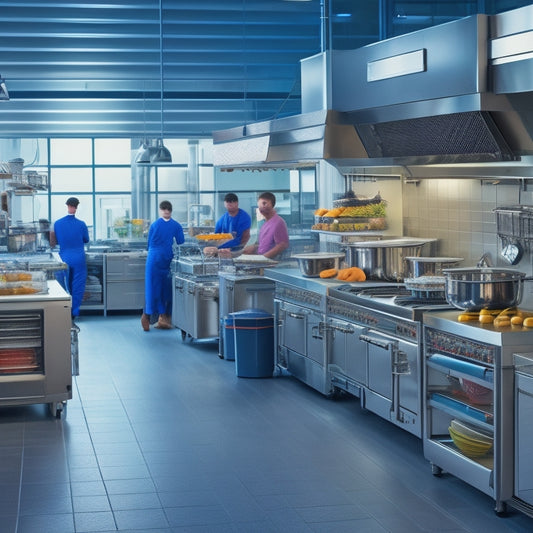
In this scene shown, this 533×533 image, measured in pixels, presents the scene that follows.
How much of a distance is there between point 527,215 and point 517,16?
46.6 inches

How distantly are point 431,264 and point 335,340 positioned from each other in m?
0.90

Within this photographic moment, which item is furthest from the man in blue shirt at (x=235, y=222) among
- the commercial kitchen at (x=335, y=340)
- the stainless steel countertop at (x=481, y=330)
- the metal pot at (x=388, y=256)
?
the stainless steel countertop at (x=481, y=330)

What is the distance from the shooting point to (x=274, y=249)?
947cm

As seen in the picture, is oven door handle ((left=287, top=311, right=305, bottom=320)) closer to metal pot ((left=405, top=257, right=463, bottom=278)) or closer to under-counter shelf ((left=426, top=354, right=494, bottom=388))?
metal pot ((left=405, top=257, right=463, bottom=278))

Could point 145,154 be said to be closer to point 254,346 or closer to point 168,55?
point 168,55

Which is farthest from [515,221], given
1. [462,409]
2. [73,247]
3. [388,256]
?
[73,247]

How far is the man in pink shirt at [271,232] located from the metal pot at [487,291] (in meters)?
4.20

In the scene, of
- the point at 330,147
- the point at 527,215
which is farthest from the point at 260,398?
the point at 527,215

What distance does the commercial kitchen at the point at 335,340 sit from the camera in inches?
192

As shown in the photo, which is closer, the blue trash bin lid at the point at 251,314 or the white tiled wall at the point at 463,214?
the white tiled wall at the point at 463,214

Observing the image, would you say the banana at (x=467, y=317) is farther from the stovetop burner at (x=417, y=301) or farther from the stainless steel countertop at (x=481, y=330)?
the stovetop burner at (x=417, y=301)

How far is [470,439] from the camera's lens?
5.01 m

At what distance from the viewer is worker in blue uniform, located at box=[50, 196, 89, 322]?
12.1m

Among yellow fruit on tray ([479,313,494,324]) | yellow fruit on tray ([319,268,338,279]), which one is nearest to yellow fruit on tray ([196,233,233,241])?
yellow fruit on tray ([319,268,338,279])
